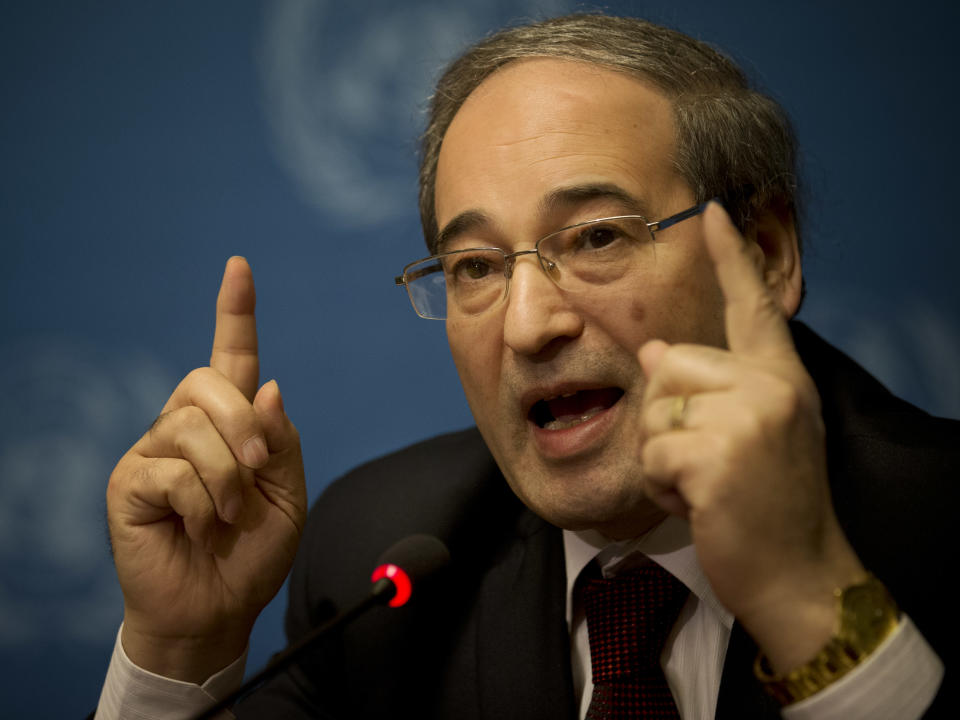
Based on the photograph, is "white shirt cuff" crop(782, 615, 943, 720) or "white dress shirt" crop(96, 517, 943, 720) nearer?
"white shirt cuff" crop(782, 615, 943, 720)

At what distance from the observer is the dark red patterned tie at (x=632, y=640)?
1.30 meters

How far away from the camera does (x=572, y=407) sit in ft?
4.58

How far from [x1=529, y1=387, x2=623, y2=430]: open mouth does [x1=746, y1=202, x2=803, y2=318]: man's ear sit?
406 mm

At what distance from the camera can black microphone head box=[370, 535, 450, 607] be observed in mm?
1083

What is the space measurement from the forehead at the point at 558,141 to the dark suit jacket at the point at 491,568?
21.4 inches

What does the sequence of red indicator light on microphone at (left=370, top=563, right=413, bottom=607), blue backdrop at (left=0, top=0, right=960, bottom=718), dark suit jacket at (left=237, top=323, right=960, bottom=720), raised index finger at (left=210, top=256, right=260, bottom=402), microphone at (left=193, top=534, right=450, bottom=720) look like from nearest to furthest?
1. microphone at (left=193, top=534, right=450, bottom=720)
2. red indicator light on microphone at (left=370, top=563, right=413, bottom=607)
3. dark suit jacket at (left=237, top=323, right=960, bottom=720)
4. raised index finger at (left=210, top=256, right=260, bottom=402)
5. blue backdrop at (left=0, top=0, right=960, bottom=718)

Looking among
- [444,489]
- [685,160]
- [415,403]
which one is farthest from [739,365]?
[415,403]

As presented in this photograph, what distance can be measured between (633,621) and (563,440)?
36cm

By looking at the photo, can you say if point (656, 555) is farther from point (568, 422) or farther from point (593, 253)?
point (593, 253)

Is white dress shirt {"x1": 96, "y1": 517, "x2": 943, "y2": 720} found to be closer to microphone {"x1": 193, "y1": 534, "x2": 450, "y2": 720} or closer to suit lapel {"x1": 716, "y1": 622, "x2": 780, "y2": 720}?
suit lapel {"x1": 716, "y1": 622, "x2": 780, "y2": 720}

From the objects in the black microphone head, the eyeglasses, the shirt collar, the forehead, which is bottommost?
the shirt collar

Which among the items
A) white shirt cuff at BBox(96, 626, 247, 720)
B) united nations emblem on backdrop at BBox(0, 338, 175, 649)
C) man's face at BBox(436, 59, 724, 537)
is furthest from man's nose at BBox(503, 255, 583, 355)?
united nations emblem on backdrop at BBox(0, 338, 175, 649)

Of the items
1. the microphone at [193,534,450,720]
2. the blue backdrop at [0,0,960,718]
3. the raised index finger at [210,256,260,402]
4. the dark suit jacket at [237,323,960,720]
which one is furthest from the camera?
the blue backdrop at [0,0,960,718]

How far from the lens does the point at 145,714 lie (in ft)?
4.57
